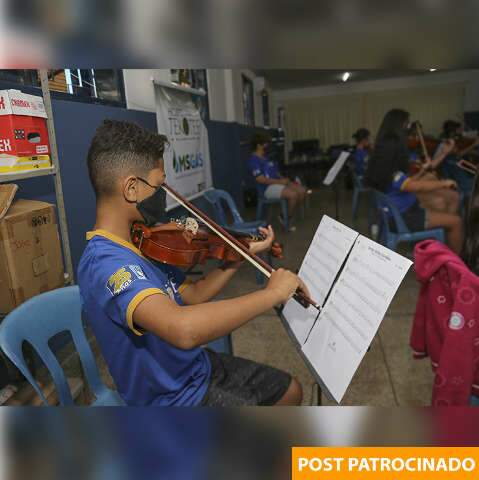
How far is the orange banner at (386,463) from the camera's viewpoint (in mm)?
→ 329

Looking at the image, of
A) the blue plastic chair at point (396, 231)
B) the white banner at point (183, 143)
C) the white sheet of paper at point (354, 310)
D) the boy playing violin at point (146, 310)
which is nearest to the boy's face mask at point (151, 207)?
the boy playing violin at point (146, 310)

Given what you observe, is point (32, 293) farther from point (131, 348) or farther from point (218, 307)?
point (218, 307)

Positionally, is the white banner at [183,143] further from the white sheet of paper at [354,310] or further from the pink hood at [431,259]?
the white sheet of paper at [354,310]

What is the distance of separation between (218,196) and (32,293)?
2076 mm

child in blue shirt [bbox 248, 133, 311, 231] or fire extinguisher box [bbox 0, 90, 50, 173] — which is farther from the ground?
fire extinguisher box [bbox 0, 90, 50, 173]

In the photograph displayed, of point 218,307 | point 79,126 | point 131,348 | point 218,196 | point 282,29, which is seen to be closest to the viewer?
point 282,29

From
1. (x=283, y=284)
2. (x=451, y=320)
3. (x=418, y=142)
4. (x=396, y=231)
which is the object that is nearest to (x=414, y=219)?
(x=396, y=231)

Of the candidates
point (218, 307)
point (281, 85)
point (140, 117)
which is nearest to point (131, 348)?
point (218, 307)

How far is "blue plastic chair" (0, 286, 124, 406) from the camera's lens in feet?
3.43

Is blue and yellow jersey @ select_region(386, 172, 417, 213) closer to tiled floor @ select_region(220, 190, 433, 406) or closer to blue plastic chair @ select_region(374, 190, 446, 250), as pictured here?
blue plastic chair @ select_region(374, 190, 446, 250)

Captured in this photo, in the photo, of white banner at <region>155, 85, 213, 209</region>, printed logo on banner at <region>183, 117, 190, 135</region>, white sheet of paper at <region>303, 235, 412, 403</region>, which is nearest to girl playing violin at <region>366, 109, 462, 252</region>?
white banner at <region>155, 85, 213, 209</region>

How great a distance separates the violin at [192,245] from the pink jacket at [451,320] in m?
0.39

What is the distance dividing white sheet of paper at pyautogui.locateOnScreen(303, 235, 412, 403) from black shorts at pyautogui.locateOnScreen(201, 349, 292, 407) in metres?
0.29

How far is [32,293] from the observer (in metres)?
1.42
